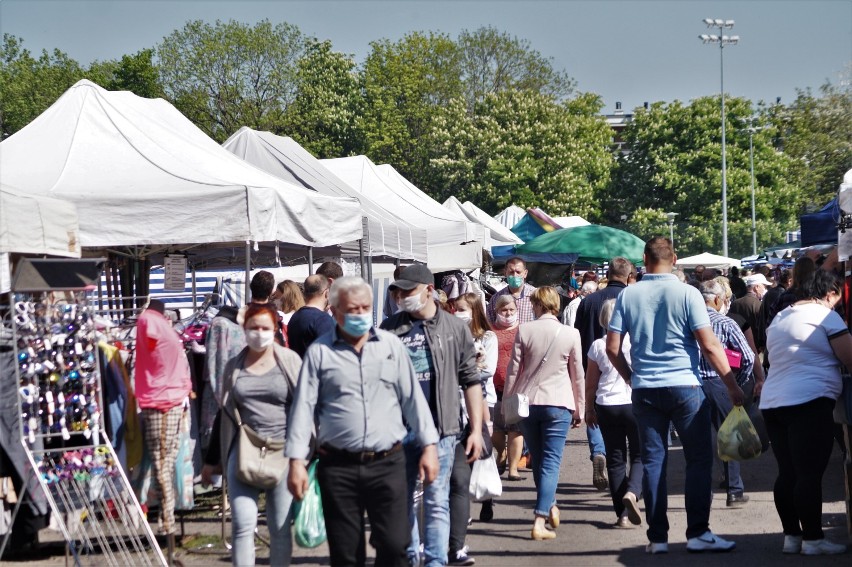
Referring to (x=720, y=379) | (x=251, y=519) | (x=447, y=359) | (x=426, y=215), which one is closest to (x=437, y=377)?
(x=447, y=359)

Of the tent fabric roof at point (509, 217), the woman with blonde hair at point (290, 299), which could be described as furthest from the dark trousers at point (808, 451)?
the tent fabric roof at point (509, 217)

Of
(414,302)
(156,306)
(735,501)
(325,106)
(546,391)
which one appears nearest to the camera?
(414,302)

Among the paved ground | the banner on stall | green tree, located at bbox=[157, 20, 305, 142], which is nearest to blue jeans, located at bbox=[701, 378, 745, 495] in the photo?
the paved ground

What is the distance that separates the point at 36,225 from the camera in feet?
24.6

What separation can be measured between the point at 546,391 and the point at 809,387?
1934 mm

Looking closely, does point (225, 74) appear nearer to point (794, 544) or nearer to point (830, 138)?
point (830, 138)

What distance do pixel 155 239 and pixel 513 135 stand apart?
52552 millimetres

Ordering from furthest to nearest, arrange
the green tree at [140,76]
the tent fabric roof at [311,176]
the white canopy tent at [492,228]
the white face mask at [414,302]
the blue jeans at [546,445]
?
the green tree at [140,76]
the white canopy tent at [492,228]
the tent fabric roof at [311,176]
the blue jeans at [546,445]
the white face mask at [414,302]

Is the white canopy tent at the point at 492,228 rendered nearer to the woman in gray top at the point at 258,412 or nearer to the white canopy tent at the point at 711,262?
the white canopy tent at the point at 711,262

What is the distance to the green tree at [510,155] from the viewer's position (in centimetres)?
6022

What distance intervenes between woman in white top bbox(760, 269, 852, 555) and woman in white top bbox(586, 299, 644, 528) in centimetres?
148

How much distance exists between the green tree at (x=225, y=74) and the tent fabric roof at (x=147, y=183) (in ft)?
142

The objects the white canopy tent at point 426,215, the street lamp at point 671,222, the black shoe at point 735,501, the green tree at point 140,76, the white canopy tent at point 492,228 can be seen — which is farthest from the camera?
the street lamp at point 671,222

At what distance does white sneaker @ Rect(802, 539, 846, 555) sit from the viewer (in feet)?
24.7
